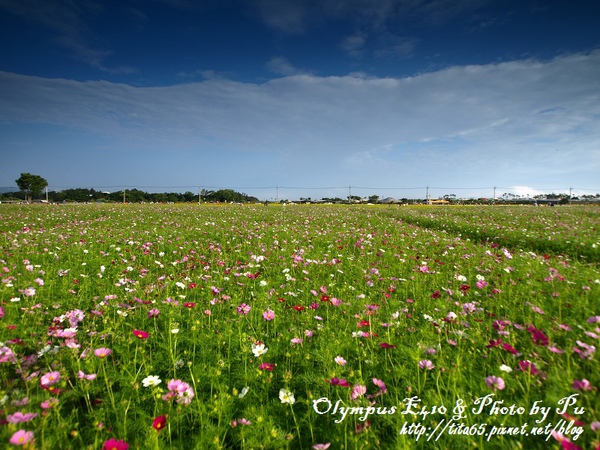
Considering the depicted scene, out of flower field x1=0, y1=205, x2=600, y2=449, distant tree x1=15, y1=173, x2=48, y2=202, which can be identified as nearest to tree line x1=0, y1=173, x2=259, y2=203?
distant tree x1=15, y1=173, x2=48, y2=202

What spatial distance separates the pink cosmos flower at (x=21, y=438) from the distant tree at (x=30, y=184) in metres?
96.1

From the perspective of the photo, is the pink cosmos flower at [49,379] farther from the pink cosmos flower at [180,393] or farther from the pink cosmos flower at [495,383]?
the pink cosmos flower at [495,383]

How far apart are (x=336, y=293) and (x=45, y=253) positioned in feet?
18.4

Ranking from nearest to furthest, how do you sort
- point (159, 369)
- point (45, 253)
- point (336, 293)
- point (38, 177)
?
point (159, 369)
point (336, 293)
point (45, 253)
point (38, 177)

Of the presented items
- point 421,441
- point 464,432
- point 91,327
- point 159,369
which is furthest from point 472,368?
point 91,327

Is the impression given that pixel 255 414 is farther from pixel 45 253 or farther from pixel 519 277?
pixel 45 253

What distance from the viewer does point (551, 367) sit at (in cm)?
191

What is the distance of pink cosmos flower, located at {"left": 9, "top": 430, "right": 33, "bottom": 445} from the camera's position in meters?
1.29

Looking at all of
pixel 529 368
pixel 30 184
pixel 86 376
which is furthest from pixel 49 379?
pixel 30 184

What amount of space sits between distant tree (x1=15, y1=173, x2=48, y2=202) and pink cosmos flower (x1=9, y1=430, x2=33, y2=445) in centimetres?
9613

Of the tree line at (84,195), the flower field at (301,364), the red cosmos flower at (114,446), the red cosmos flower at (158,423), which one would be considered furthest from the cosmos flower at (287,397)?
the tree line at (84,195)

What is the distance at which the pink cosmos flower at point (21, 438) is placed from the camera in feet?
4.23

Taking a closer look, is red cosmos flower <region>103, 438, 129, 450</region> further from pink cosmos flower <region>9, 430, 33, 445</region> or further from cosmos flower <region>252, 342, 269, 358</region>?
cosmos flower <region>252, 342, 269, 358</region>

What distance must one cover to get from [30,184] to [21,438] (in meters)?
99.3
